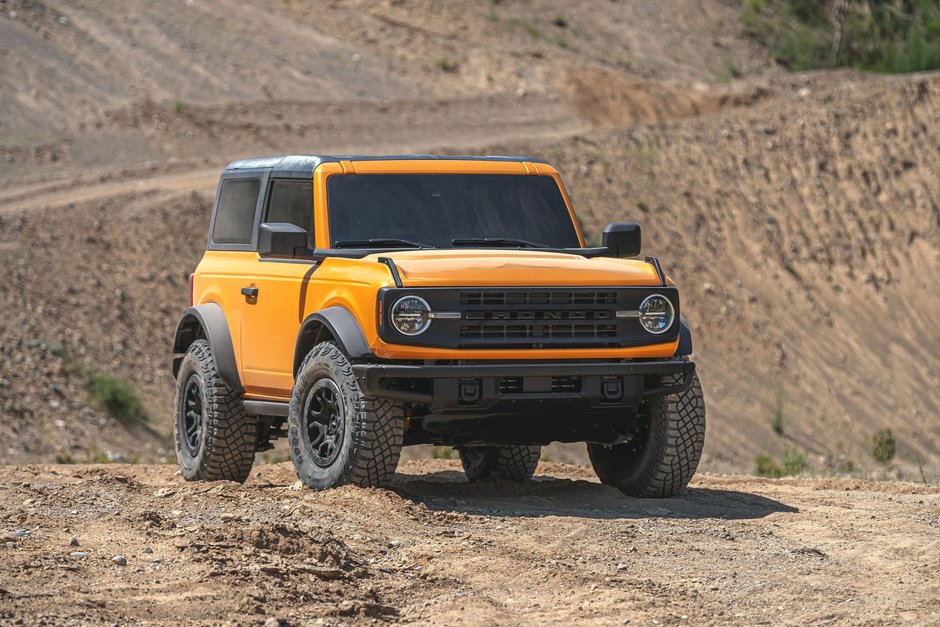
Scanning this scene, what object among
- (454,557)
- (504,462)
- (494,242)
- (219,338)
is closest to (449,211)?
(494,242)

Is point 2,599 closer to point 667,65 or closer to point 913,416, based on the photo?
point 913,416

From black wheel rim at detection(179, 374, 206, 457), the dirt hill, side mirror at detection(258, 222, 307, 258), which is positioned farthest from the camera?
the dirt hill

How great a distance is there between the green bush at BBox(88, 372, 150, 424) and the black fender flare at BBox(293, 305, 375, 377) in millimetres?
12858

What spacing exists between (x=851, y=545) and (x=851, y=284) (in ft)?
92.2

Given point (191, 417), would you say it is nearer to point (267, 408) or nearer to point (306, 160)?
point (267, 408)

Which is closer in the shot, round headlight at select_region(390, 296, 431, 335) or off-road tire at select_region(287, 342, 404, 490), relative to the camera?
round headlight at select_region(390, 296, 431, 335)

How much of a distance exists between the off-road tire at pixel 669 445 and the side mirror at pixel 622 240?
1003 mm

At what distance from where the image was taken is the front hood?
8961 millimetres

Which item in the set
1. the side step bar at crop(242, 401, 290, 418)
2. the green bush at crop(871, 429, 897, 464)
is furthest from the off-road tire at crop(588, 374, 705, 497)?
the green bush at crop(871, 429, 897, 464)

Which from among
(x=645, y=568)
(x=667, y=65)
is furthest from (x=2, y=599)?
(x=667, y=65)

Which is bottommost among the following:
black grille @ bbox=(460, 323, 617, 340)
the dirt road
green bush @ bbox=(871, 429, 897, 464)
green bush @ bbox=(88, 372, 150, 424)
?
green bush @ bbox=(871, 429, 897, 464)

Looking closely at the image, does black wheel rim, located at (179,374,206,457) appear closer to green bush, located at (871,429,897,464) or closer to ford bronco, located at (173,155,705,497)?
ford bronco, located at (173,155,705,497)

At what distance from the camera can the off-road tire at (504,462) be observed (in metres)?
12.1

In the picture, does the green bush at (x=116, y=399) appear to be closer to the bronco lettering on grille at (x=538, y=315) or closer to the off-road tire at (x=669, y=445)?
the off-road tire at (x=669, y=445)
